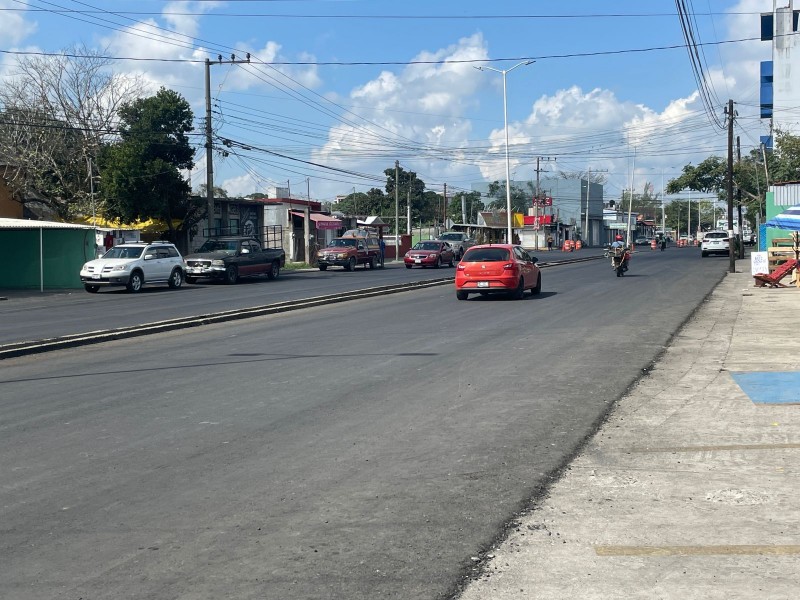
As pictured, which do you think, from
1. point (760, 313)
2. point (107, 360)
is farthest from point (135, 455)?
point (760, 313)

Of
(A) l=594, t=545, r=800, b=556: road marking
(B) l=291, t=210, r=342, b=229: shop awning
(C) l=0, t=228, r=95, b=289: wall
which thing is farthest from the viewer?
(B) l=291, t=210, r=342, b=229: shop awning

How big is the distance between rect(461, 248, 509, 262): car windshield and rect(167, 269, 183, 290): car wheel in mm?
13878

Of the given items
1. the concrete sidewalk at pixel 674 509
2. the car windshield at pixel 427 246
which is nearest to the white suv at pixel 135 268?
the car windshield at pixel 427 246

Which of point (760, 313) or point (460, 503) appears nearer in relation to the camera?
point (460, 503)

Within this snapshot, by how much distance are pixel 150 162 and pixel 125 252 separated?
1528 cm

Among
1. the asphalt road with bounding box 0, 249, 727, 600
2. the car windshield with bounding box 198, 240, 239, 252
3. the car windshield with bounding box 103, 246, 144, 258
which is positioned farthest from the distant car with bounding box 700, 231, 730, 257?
the asphalt road with bounding box 0, 249, 727, 600

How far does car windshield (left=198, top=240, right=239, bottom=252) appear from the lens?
38.8 m

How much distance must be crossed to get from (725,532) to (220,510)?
3195mm

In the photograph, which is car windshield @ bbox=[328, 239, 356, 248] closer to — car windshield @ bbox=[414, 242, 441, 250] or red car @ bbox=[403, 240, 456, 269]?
red car @ bbox=[403, 240, 456, 269]

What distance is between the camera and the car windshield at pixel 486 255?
25.9m

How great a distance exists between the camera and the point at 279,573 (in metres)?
5.04

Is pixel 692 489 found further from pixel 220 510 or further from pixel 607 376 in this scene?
pixel 607 376

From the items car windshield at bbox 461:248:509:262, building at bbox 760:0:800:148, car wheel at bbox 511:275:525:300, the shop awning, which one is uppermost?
building at bbox 760:0:800:148

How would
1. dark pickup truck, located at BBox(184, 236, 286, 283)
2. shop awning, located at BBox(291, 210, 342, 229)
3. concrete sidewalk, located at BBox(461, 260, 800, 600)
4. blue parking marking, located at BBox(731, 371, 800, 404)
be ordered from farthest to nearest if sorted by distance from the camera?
shop awning, located at BBox(291, 210, 342, 229) → dark pickup truck, located at BBox(184, 236, 286, 283) → blue parking marking, located at BBox(731, 371, 800, 404) → concrete sidewalk, located at BBox(461, 260, 800, 600)
